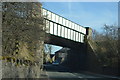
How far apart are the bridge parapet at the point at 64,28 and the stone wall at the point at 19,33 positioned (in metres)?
13.9

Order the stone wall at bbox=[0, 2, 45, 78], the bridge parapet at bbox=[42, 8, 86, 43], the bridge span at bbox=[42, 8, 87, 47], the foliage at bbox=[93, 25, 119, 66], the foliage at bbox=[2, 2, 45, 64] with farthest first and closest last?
the foliage at bbox=[93, 25, 119, 66], the bridge span at bbox=[42, 8, 87, 47], the bridge parapet at bbox=[42, 8, 86, 43], the foliage at bbox=[2, 2, 45, 64], the stone wall at bbox=[0, 2, 45, 78]

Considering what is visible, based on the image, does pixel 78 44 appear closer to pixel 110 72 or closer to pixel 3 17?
pixel 110 72

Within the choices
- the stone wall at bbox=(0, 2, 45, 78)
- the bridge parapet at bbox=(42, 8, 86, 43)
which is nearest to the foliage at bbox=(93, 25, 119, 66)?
the bridge parapet at bbox=(42, 8, 86, 43)

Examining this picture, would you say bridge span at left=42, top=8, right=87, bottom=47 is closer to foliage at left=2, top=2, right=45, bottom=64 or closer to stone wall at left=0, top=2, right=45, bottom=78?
foliage at left=2, top=2, right=45, bottom=64

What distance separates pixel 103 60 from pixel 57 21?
14767mm

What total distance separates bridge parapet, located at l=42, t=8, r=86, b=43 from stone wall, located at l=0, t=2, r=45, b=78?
45.6 feet

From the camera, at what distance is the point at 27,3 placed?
898 inches

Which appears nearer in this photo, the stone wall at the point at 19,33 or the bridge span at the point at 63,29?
the stone wall at the point at 19,33

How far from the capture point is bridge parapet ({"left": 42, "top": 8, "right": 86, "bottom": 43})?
42.6 metres

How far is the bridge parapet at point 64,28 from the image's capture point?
4257 centimetres

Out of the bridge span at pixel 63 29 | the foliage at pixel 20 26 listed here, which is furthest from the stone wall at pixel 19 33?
the bridge span at pixel 63 29

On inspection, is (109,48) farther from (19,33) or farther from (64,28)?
(19,33)

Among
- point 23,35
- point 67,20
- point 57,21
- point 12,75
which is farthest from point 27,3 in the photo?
point 67,20

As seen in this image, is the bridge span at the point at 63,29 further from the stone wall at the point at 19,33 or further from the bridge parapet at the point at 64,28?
the stone wall at the point at 19,33
